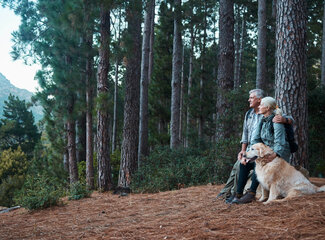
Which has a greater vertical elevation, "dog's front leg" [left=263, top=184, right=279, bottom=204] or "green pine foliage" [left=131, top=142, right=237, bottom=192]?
"dog's front leg" [left=263, top=184, right=279, bottom=204]

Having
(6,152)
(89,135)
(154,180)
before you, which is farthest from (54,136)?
(6,152)

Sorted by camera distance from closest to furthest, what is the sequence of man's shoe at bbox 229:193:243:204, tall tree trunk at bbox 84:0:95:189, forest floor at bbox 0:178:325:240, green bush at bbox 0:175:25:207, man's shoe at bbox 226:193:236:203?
forest floor at bbox 0:178:325:240 < man's shoe at bbox 229:193:243:204 < man's shoe at bbox 226:193:236:203 < tall tree trunk at bbox 84:0:95:189 < green bush at bbox 0:175:25:207

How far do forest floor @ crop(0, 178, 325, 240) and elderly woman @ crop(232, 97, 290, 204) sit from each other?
27 cm

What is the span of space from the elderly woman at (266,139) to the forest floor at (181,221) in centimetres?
27

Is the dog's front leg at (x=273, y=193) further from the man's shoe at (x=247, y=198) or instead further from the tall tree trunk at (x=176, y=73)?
the tall tree trunk at (x=176, y=73)

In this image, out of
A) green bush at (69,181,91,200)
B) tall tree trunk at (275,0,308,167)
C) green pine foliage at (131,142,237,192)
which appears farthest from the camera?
green pine foliage at (131,142,237,192)

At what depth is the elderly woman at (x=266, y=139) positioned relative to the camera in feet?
13.2

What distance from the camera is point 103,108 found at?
866 cm

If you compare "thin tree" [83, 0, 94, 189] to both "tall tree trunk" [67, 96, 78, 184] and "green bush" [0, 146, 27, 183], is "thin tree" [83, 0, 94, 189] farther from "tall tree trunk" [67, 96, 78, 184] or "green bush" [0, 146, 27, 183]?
→ "green bush" [0, 146, 27, 183]

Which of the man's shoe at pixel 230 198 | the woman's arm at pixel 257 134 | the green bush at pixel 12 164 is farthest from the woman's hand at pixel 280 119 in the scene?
the green bush at pixel 12 164

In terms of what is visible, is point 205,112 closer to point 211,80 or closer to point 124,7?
point 211,80

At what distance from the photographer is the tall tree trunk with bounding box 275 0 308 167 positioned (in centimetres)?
539

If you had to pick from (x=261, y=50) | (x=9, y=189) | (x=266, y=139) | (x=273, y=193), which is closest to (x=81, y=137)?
(x=261, y=50)

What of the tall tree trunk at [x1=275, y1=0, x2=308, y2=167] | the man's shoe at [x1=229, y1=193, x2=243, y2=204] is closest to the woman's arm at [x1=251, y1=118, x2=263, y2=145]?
the man's shoe at [x1=229, y1=193, x2=243, y2=204]
